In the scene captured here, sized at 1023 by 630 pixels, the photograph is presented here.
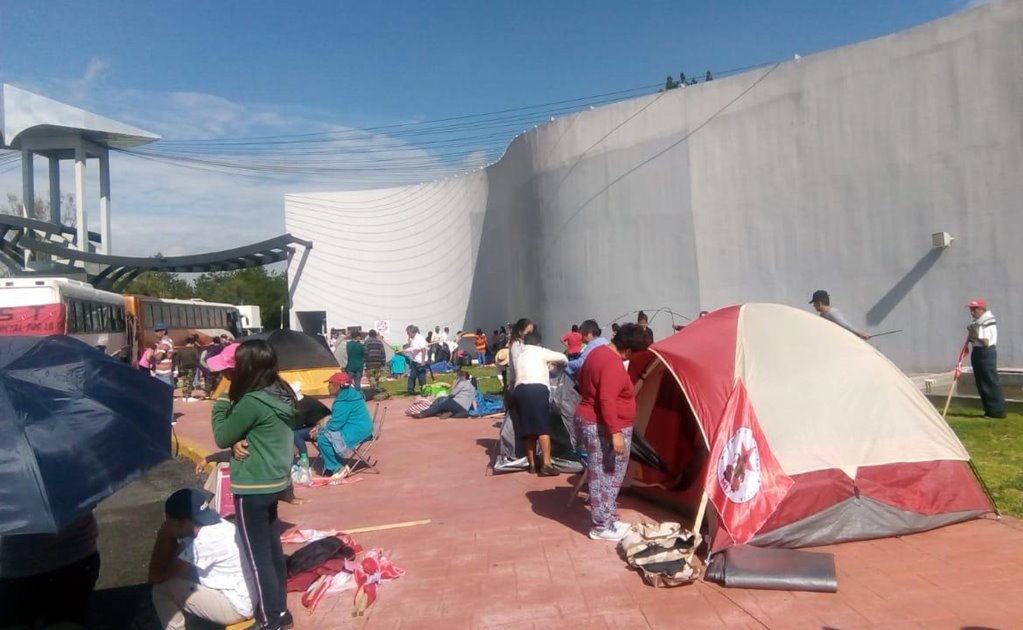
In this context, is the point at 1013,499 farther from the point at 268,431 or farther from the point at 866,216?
the point at 866,216

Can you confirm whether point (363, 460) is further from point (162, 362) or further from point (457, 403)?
point (162, 362)

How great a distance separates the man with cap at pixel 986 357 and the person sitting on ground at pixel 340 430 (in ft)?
26.0

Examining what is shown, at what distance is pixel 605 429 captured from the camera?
20.4ft

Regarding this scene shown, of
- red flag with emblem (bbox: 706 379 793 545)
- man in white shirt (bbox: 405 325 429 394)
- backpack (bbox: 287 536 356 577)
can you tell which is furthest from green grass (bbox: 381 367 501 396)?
red flag with emblem (bbox: 706 379 793 545)

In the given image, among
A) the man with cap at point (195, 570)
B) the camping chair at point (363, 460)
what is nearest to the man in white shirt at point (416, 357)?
the camping chair at point (363, 460)

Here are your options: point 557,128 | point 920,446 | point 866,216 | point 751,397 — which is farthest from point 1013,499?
point 557,128

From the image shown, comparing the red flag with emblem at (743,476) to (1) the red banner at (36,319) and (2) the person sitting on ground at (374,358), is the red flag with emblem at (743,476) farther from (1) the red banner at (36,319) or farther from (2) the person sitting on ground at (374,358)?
(1) the red banner at (36,319)

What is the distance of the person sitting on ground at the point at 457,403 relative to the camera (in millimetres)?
14016

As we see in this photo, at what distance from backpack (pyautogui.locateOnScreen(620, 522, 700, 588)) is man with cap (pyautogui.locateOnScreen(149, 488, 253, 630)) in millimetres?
2535

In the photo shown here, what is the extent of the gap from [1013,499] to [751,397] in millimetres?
2741

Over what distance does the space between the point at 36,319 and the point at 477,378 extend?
414 inches

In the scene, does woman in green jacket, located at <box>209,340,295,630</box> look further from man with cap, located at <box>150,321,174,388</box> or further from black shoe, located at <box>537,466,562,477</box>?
man with cap, located at <box>150,321,174,388</box>

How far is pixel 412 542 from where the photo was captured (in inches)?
259

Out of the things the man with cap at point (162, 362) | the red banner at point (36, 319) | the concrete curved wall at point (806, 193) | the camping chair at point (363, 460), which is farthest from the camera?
the red banner at point (36, 319)
